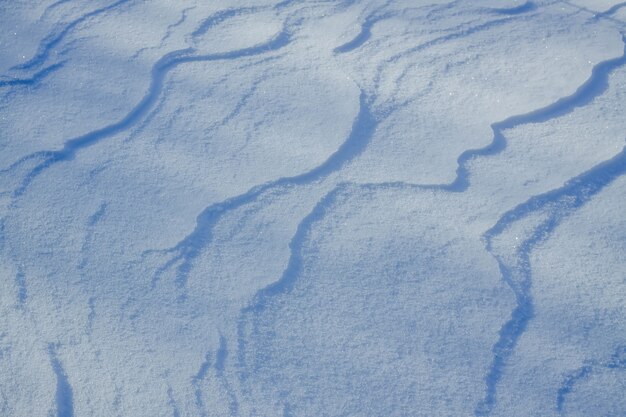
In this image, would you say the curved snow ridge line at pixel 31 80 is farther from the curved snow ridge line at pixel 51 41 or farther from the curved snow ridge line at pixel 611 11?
the curved snow ridge line at pixel 611 11

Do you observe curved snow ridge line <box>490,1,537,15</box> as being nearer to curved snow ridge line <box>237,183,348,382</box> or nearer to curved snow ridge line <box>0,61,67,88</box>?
curved snow ridge line <box>237,183,348,382</box>

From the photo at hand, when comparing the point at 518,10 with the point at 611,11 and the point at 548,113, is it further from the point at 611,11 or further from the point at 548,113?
the point at 548,113

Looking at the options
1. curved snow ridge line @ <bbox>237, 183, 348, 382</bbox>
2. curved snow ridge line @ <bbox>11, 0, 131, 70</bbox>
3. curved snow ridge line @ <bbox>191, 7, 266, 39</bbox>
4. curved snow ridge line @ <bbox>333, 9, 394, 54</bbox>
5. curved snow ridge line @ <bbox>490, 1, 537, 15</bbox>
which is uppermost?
curved snow ridge line @ <bbox>11, 0, 131, 70</bbox>

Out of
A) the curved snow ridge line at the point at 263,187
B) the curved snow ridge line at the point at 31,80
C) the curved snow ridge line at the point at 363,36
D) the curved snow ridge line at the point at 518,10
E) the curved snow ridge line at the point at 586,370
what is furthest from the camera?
the curved snow ridge line at the point at 518,10

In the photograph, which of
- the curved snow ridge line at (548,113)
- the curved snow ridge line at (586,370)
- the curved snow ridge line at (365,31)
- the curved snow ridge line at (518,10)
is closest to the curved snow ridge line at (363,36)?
the curved snow ridge line at (365,31)

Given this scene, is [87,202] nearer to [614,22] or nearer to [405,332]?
[405,332]

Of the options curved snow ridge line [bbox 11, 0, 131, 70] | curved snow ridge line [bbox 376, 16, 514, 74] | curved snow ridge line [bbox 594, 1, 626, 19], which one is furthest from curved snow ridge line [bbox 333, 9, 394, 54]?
curved snow ridge line [bbox 11, 0, 131, 70]

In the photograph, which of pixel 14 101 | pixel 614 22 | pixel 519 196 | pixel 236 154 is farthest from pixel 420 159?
pixel 14 101
